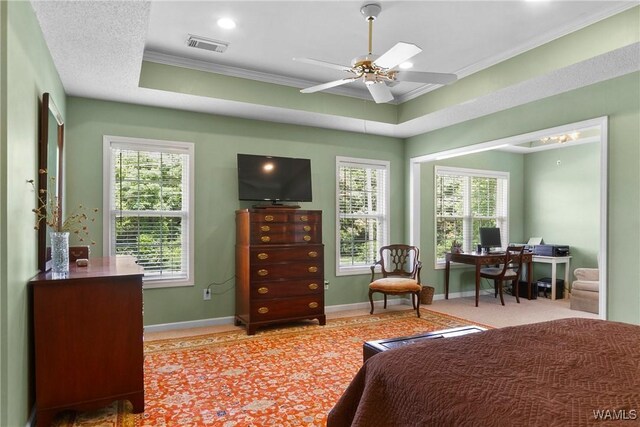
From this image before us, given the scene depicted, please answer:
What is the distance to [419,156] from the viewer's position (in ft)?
19.3

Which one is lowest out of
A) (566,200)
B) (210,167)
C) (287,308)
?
(287,308)

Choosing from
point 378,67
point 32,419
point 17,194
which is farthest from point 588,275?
point 17,194

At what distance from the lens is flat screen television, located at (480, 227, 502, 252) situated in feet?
22.0

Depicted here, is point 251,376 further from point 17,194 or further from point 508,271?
point 508,271

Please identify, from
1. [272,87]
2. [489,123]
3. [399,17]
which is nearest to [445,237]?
[489,123]

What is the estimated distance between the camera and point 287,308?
181 inches

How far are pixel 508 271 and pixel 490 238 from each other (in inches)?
24.4

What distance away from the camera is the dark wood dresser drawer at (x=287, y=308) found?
4.44 metres

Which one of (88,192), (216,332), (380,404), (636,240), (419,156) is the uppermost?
(419,156)

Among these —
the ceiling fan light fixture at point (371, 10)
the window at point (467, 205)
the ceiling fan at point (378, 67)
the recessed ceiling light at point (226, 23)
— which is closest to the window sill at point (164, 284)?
the recessed ceiling light at point (226, 23)

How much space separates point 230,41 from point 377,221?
338 centimetres

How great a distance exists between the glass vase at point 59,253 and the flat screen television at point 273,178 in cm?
223

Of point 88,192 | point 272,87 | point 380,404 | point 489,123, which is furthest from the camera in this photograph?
point 489,123

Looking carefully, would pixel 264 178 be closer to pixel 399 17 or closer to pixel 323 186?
pixel 323 186
